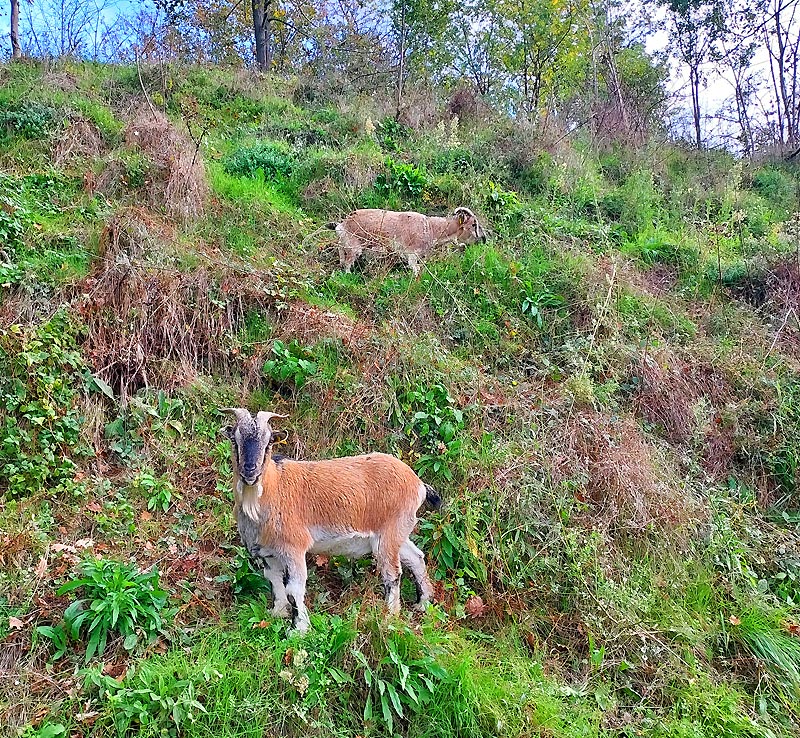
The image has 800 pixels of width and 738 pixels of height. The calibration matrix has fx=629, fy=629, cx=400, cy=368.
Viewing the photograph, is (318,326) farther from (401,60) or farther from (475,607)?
(401,60)

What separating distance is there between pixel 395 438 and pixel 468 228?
14.1 feet

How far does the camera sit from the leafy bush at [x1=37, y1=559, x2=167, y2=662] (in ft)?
12.9

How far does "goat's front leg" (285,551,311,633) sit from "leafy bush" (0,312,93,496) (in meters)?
2.14

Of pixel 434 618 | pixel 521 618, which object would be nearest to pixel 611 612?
pixel 521 618

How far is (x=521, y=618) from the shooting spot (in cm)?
495

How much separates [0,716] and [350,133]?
1088cm

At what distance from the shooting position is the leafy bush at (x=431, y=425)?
5738mm

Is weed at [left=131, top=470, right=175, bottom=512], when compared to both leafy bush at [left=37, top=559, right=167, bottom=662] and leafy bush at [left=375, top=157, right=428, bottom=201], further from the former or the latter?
leafy bush at [left=375, top=157, right=428, bottom=201]

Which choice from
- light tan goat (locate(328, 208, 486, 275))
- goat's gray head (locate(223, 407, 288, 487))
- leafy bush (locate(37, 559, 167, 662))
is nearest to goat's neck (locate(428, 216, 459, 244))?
light tan goat (locate(328, 208, 486, 275))

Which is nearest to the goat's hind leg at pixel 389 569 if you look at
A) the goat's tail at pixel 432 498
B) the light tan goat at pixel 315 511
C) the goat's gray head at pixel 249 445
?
the light tan goat at pixel 315 511

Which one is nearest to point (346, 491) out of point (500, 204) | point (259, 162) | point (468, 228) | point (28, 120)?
point (468, 228)

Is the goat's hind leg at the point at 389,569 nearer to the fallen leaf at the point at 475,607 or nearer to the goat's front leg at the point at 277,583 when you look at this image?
the fallen leaf at the point at 475,607

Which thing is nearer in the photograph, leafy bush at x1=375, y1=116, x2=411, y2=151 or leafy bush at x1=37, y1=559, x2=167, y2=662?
leafy bush at x1=37, y1=559, x2=167, y2=662

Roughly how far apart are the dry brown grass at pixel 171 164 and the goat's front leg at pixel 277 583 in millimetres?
5474
